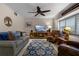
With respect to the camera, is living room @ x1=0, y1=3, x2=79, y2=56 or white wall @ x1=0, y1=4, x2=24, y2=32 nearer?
living room @ x1=0, y1=3, x2=79, y2=56

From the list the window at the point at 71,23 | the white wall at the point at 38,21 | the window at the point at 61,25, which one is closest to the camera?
the window at the point at 71,23

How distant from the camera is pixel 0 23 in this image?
298 cm

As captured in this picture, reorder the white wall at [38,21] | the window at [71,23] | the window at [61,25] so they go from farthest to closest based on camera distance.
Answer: the white wall at [38,21], the window at [61,25], the window at [71,23]

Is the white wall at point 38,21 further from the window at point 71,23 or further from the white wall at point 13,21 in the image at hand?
the window at point 71,23

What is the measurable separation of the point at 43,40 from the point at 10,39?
88 cm

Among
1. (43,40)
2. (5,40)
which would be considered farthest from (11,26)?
(43,40)

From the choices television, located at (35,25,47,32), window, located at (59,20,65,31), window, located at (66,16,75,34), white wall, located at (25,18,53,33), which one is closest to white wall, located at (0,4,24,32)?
white wall, located at (25,18,53,33)

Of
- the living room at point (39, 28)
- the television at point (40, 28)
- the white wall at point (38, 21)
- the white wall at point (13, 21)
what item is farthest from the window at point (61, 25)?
the white wall at point (13, 21)

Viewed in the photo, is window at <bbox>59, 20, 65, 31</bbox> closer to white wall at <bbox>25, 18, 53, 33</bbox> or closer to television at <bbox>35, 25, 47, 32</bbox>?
white wall at <bbox>25, 18, 53, 33</bbox>

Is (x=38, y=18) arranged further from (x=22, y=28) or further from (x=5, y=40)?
(x=5, y=40)

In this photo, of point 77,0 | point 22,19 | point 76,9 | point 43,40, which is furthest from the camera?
point 43,40

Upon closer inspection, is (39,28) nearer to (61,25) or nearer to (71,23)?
(61,25)

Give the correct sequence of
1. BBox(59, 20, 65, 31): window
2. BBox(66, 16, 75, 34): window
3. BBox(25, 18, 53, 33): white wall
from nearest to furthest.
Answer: BBox(66, 16, 75, 34): window → BBox(59, 20, 65, 31): window → BBox(25, 18, 53, 33): white wall

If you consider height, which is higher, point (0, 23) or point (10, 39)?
point (0, 23)
